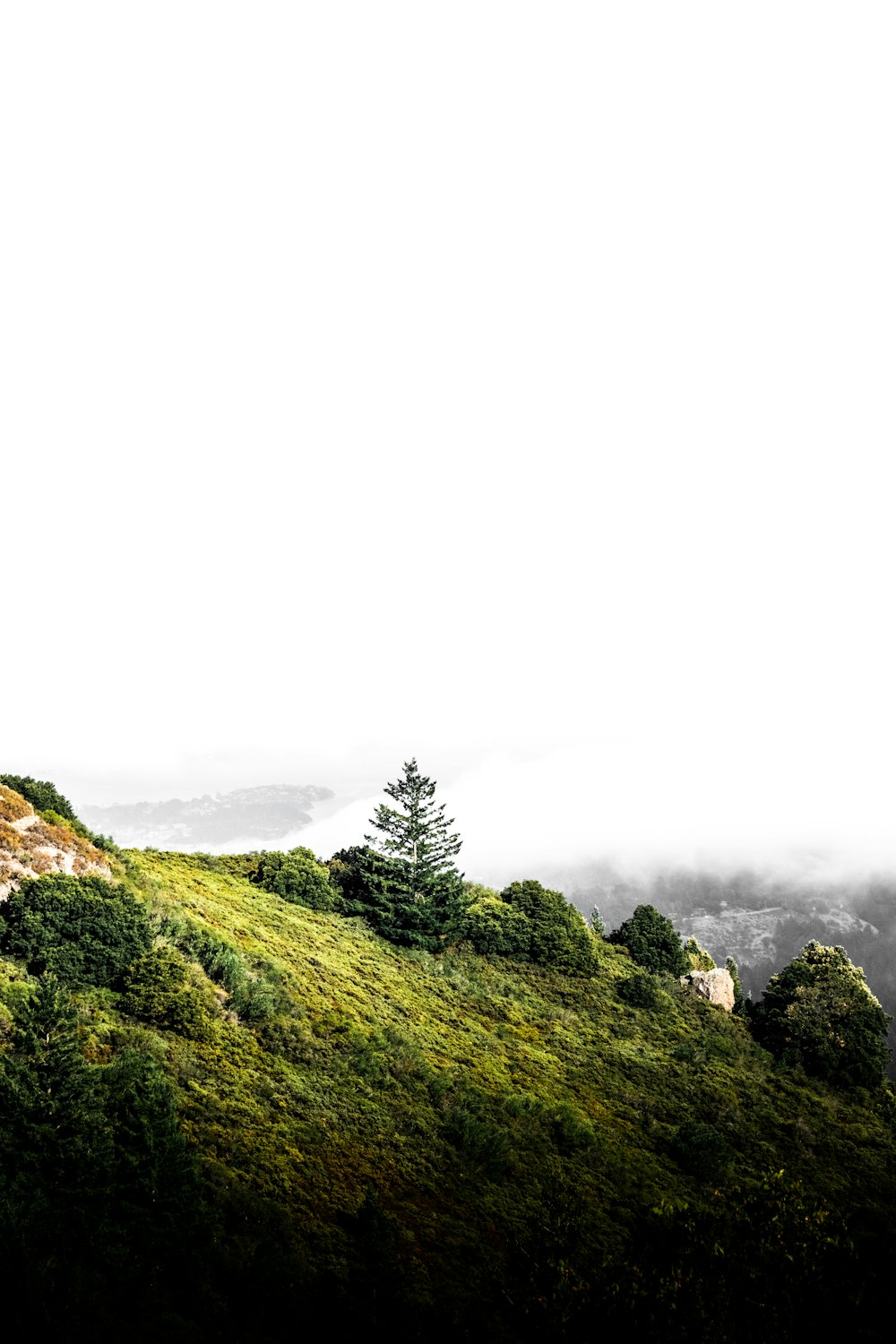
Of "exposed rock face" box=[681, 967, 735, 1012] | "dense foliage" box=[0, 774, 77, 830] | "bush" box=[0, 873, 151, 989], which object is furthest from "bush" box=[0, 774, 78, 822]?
"exposed rock face" box=[681, 967, 735, 1012]

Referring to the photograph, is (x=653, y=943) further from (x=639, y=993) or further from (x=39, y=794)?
(x=39, y=794)

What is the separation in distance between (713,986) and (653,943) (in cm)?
512

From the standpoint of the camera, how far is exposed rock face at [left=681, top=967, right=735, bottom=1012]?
156 ft

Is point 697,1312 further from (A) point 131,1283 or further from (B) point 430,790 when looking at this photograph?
(B) point 430,790

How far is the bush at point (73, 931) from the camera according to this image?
19656mm

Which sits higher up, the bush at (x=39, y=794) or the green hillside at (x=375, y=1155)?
the bush at (x=39, y=794)

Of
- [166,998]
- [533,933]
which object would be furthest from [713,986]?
[166,998]

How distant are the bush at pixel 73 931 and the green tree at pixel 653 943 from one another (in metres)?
39.4

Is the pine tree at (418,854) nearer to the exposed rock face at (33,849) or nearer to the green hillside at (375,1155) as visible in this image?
the green hillside at (375,1155)

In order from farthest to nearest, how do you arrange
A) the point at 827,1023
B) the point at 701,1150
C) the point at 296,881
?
1. the point at 296,881
2. the point at 827,1023
3. the point at 701,1150

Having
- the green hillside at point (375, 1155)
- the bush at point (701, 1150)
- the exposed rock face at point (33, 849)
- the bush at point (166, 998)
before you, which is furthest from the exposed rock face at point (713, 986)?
the exposed rock face at point (33, 849)

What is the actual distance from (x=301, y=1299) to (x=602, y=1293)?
19.8ft

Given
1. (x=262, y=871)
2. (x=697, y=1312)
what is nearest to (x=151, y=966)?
(x=697, y=1312)

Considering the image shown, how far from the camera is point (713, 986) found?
48.2 m
